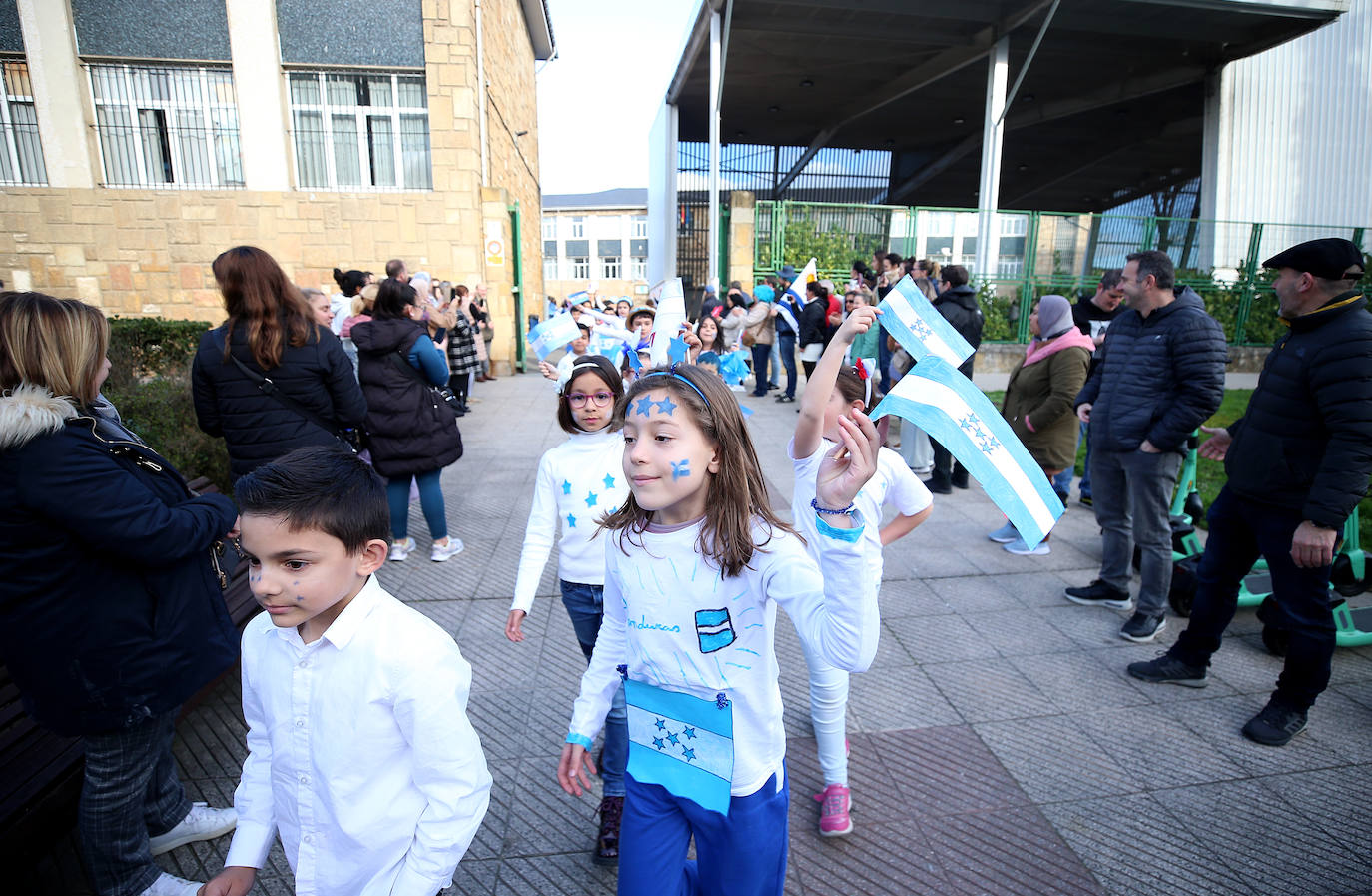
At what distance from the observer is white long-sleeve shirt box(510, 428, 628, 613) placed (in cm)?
258

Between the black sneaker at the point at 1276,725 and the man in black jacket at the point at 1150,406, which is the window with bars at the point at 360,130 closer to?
the man in black jacket at the point at 1150,406

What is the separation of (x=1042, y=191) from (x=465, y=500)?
3644cm

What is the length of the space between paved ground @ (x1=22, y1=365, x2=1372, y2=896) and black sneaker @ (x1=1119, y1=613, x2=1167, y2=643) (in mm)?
67

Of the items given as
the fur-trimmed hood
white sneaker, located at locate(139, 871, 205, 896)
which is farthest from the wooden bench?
the fur-trimmed hood

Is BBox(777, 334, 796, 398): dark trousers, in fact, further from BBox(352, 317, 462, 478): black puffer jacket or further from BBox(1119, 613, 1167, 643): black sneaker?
BBox(1119, 613, 1167, 643): black sneaker

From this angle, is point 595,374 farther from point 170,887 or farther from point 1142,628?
point 1142,628

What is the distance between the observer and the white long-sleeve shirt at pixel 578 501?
2.58 m

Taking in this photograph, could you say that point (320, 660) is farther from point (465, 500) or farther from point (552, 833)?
point (465, 500)

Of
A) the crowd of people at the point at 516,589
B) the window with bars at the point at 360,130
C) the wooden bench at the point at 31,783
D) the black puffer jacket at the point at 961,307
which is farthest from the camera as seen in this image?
the window with bars at the point at 360,130

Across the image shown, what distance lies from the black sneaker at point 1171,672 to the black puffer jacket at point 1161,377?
1.12m

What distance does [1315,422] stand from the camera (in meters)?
2.94

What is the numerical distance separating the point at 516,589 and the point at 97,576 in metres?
1.20

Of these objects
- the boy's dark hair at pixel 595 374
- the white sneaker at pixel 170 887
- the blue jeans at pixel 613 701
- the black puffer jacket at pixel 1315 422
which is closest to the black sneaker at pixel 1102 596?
the black puffer jacket at pixel 1315 422

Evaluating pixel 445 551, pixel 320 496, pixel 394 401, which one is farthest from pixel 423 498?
pixel 320 496
